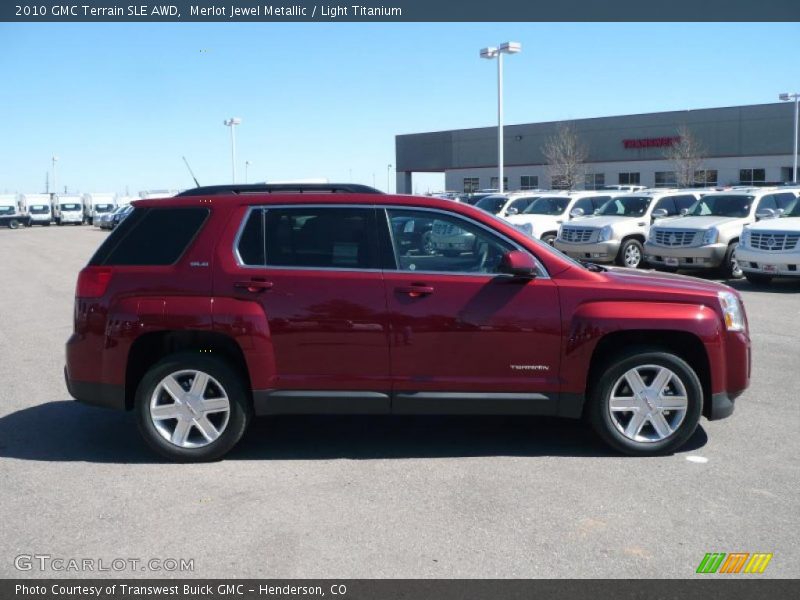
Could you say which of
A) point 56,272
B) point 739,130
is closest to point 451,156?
point 739,130

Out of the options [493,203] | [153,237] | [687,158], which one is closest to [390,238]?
[153,237]

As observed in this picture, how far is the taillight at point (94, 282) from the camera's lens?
5934mm

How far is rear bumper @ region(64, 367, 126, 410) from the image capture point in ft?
19.5

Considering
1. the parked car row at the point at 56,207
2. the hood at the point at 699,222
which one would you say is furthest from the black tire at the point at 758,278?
the parked car row at the point at 56,207

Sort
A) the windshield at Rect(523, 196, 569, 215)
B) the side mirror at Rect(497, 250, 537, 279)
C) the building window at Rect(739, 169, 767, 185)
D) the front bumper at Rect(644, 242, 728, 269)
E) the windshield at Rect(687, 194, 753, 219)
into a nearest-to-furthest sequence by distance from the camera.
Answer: the side mirror at Rect(497, 250, 537, 279), the front bumper at Rect(644, 242, 728, 269), the windshield at Rect(687, 194, 753, 219), the windshield at Rect(523, 196, 569, 215), the building window at Rect(739, 169, 767, 185)

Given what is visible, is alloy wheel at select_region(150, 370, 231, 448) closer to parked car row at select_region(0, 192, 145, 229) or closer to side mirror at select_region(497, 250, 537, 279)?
side mirror at select_region(497, 250, 537, 279)

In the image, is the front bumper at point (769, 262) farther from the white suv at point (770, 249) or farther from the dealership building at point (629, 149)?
the dealership building at point (629, 149)

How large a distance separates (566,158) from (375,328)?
183 feet

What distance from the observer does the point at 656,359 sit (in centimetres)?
588

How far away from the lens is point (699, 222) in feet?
58.5

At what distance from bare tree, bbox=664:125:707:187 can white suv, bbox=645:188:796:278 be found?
117 ft

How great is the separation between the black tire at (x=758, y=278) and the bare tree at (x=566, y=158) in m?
41.1

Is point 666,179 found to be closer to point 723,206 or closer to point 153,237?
point 723,206

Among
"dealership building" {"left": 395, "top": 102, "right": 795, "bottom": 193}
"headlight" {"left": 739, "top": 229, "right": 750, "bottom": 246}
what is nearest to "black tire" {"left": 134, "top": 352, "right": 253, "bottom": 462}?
"headlight" {"left": 739, "top": 229, "right": 750, "bottom": 246}
